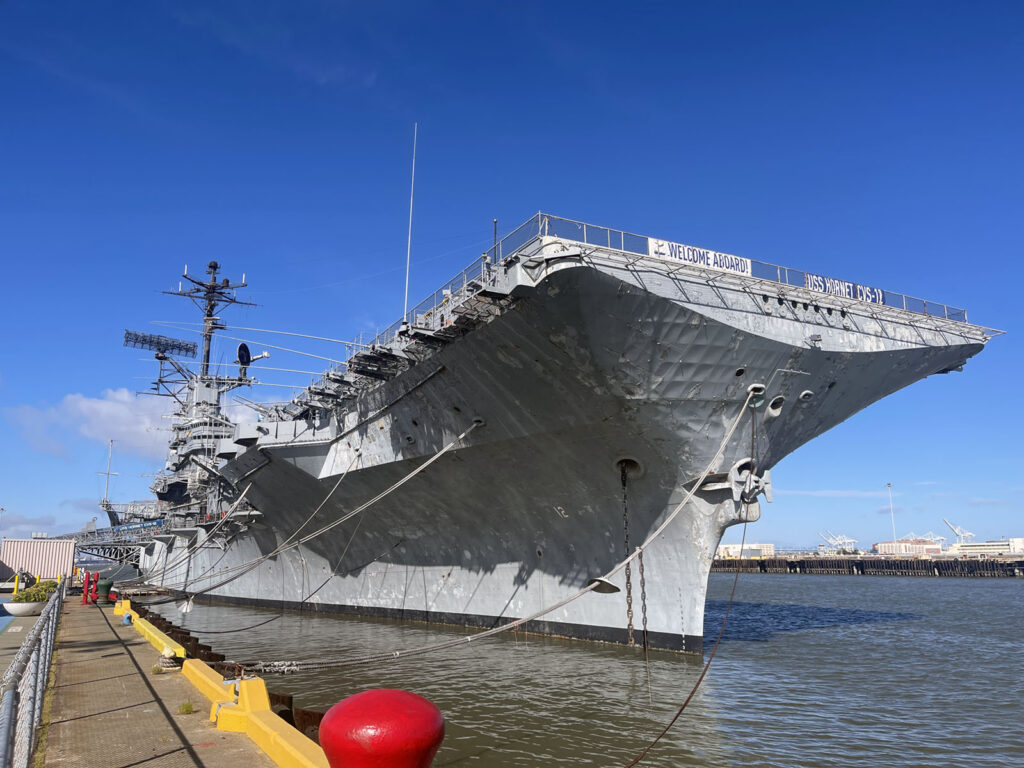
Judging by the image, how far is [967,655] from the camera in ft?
49.3

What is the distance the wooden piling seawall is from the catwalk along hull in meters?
37.0

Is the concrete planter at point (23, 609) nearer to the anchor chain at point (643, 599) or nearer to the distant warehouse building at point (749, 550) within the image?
the anchor chain at point (643, 599)

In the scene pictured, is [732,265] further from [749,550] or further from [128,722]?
[749,550]

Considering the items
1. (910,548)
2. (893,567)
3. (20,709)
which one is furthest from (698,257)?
(910,548)

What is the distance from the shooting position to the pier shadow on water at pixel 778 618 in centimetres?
1836

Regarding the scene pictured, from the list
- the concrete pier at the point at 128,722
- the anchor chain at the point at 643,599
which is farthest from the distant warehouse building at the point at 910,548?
the concrete pier at the point at 128,722

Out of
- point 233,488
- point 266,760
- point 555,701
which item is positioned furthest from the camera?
point 233,488

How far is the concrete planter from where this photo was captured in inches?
709

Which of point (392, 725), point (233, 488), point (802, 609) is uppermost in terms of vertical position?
point (233, 488)

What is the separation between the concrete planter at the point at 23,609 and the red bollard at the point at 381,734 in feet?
64.5

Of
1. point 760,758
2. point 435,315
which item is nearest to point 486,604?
point 435,315

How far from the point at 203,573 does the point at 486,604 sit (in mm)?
18133

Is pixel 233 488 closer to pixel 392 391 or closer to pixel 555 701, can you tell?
pixel 392 391

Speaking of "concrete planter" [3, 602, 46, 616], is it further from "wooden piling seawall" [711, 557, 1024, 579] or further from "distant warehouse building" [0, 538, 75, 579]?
"wooden piling seawall" [711, 557, 1024, 579]
